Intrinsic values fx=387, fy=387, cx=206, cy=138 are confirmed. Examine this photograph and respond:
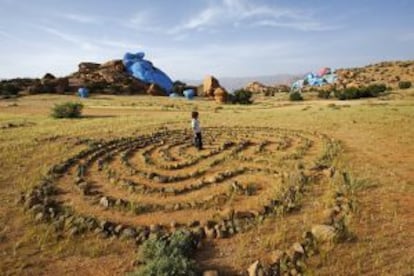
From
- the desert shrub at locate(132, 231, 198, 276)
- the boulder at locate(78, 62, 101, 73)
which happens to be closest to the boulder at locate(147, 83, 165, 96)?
the boulder at locate(78, 62, 101, 73)

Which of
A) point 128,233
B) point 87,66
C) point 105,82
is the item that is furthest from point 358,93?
point 87,66

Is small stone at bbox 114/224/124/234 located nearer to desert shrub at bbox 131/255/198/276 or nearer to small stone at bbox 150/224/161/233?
small stone at bbox 150/224/161/233

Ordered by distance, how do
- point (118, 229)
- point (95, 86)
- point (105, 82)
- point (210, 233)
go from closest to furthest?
1. point (210, 233)
2. point (118, 229)
3. point (95, 86)
4. point (105, 82)

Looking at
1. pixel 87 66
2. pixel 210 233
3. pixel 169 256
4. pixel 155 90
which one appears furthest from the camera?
pixel 87 66

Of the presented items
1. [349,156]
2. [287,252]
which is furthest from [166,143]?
[287,252]

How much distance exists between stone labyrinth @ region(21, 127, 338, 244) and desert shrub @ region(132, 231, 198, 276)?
54cm

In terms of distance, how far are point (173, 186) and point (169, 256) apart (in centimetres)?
452

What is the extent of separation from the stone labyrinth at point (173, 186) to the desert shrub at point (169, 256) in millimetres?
543

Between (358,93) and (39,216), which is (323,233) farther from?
(358,93)

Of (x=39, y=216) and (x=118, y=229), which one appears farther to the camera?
(x=39, y=216)

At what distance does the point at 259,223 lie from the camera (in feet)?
25.0

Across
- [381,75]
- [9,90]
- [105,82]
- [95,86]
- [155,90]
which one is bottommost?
[155,90]

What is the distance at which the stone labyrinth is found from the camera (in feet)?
26.1

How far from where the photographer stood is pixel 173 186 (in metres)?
10.6
